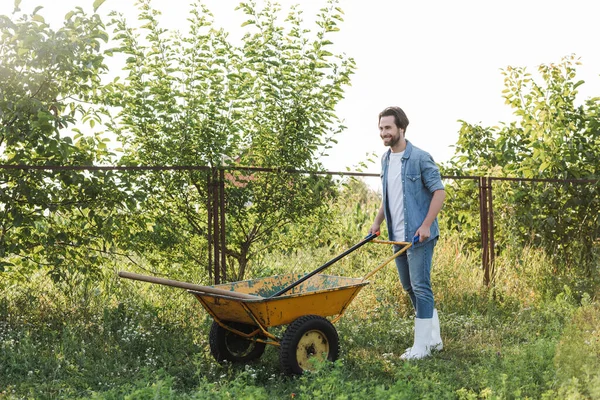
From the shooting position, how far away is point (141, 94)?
6273 mm

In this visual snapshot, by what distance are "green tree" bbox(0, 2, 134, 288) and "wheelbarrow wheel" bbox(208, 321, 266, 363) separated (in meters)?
1.55

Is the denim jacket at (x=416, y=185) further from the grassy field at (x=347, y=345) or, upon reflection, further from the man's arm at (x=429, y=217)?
the grassy field at (x=347, y=345)

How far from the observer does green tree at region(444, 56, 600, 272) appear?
8367 millimetres

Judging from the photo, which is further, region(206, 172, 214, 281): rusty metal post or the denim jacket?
region(206, 172, 214, 281): rusty metal post

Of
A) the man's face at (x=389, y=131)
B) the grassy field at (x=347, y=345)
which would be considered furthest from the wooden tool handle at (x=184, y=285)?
the man's face at (x=389, y=131)

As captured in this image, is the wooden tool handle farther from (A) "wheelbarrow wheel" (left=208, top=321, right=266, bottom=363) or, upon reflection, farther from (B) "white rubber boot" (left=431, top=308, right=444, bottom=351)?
(B) "white rubber boot" (left=431, top=308, right=444, bottom=351)

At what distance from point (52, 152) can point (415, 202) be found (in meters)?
3.09

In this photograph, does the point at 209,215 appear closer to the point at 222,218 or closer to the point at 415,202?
the point at 222,218

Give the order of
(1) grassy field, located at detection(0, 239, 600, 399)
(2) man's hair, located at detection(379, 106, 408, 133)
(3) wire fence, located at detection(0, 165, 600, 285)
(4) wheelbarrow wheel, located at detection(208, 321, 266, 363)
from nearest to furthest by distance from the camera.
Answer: (1) grassy field, located at detection(0, 239, 600, 399), (4) wheelbarrow wheel, located at detection(208, 321, 266, 363), (2) man's hair, located at detection(379, 106, 408, 133), (3) wire fence, located at detection(0, 165, 600, 285)

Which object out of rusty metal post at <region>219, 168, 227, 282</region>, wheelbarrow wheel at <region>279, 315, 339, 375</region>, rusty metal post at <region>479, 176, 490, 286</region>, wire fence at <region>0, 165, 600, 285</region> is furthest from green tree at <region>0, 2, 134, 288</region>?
rusty metal post at <region>479, 176, 490, 286</region>

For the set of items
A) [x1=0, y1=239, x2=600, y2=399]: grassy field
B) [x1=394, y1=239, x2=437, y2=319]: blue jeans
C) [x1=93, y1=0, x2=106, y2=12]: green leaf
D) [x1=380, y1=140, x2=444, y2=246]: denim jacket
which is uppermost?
[x1=93, y1=0, x2=106, y2=12]: green leaf

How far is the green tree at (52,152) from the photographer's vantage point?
551 centimetres

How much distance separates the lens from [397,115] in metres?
5.24

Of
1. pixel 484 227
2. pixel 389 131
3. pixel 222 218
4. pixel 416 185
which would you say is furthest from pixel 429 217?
pixel 484 227
